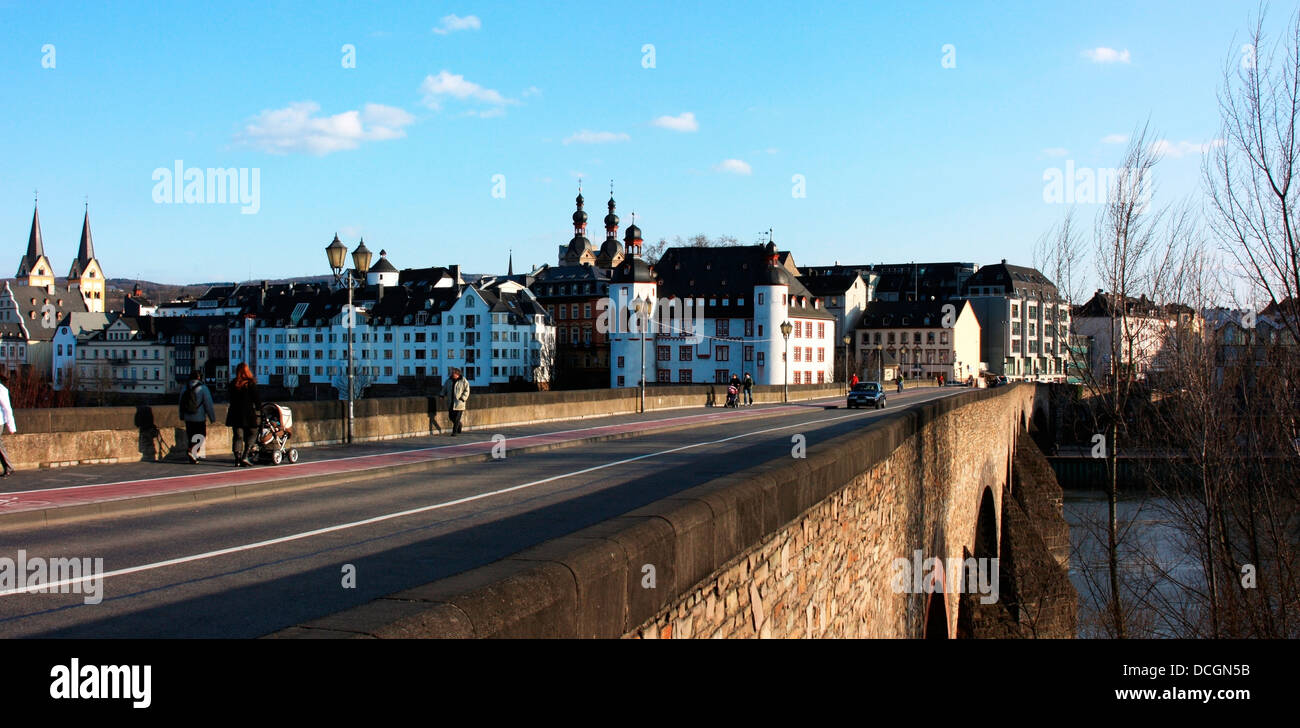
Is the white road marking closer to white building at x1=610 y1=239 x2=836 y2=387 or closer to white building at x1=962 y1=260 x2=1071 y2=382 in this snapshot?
white building at x1=610 y1=239 x2=836 y2=387

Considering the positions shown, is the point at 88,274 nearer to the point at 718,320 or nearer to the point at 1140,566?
the point at 718,320

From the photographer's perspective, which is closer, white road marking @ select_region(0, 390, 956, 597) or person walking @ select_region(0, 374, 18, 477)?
white road marking @ select_region(0, 390, 956, 597)

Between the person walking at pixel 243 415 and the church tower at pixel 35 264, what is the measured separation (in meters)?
158

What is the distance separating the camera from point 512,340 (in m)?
121

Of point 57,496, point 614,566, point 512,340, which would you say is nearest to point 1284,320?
point 614,566

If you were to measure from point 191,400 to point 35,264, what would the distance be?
163964mm

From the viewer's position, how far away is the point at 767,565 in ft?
26.6

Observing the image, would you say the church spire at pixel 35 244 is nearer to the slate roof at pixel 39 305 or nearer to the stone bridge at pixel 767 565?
the slate roof at pixel 39 305

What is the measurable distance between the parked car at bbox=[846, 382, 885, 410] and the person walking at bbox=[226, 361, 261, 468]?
112 ft

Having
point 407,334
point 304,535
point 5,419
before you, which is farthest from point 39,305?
point 304,535

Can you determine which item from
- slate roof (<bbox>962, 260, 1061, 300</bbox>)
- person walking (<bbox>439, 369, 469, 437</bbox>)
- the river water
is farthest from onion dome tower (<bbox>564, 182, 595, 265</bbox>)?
person walking (<bbox>439, 369, 469, 437</bbox>)

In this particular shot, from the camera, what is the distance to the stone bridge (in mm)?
4248
